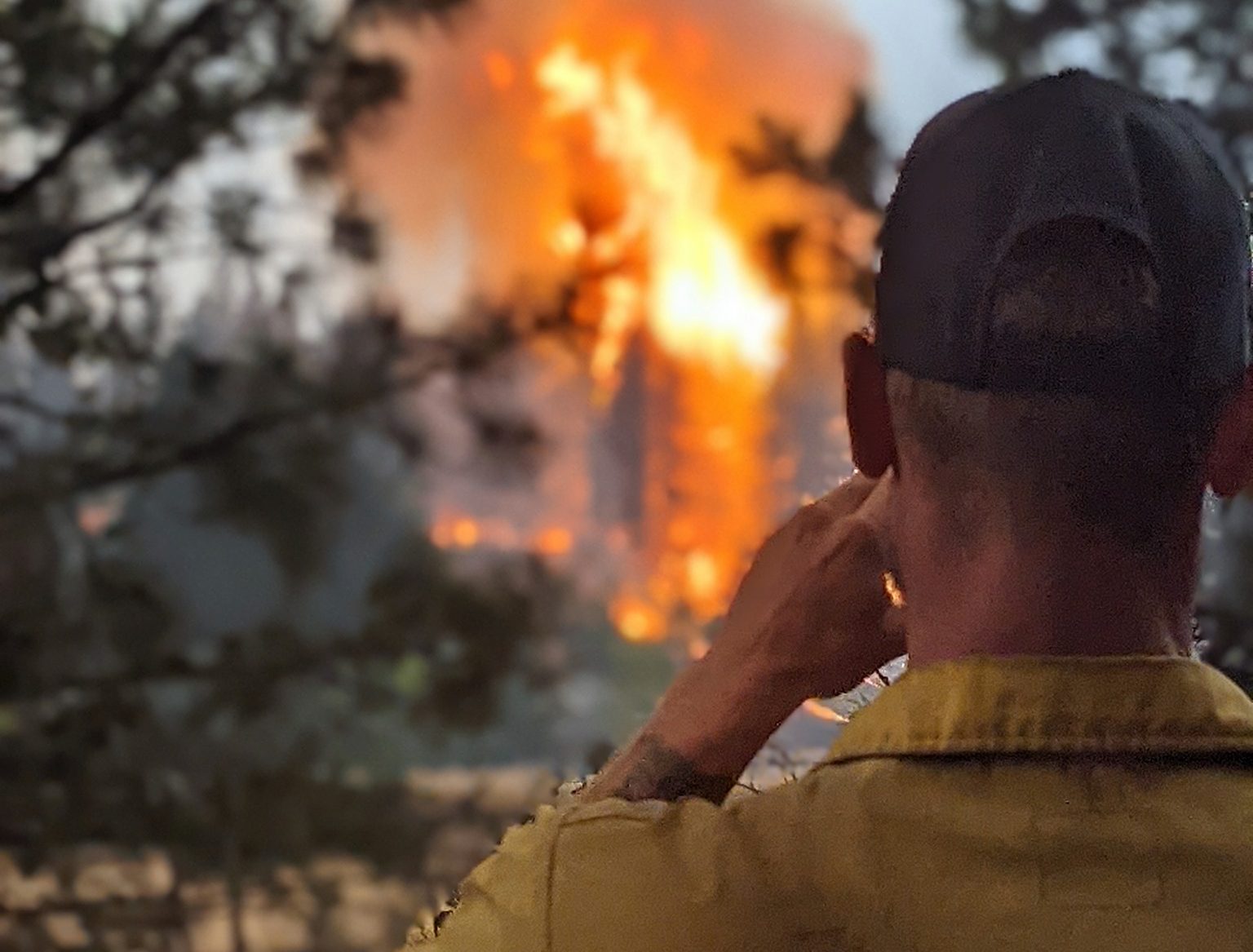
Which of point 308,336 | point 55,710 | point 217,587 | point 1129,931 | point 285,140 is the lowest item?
point 1129,931

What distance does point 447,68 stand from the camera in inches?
70.5

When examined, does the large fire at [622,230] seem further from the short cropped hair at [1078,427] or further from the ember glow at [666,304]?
the short cropped hair at [1078,427]

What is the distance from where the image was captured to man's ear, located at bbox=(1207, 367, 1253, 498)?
0.48 metres

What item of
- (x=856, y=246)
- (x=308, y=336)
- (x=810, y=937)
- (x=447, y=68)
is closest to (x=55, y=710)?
(x=308, y=336)

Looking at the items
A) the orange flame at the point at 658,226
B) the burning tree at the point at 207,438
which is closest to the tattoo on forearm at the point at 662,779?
the orange flame at the point at 658,226

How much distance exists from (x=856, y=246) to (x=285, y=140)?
0.82 m

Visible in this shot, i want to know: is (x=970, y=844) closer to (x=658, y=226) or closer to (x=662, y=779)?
(x=662, y=779)

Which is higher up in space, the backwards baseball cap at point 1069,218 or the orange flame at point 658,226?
the orange flame at point 658,226

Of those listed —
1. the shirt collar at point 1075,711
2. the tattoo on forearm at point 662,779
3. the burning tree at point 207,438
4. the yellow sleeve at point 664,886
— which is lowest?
the yellow sleeve at point 664,886

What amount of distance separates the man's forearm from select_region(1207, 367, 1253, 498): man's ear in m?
0.20

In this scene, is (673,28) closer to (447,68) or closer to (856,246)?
(447,68)

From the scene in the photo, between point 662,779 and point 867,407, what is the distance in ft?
0.56

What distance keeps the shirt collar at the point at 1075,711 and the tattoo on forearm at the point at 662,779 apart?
9 centimetres

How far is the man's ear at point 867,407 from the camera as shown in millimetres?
497
